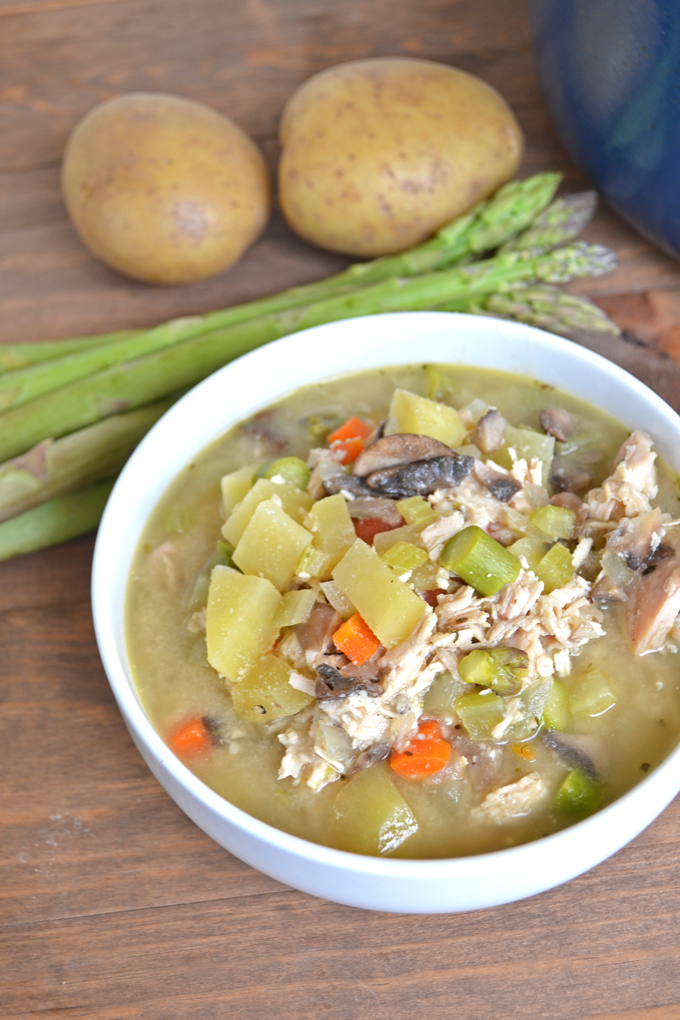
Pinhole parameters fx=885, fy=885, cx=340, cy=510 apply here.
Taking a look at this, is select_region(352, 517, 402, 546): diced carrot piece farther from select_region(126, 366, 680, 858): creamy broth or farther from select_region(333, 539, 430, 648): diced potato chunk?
select_region(126, 366, 680, 858): creamy broth

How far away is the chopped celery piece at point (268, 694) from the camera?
2.26 meters

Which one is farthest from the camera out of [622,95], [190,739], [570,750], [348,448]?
[622,95]

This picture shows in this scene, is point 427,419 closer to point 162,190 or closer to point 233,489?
point 233,489

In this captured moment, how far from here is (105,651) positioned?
232 centimetres

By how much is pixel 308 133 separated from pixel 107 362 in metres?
1.17

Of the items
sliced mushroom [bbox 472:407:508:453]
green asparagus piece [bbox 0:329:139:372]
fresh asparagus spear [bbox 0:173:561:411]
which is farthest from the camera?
green asparagus piece [bbox 0:329:139:372]

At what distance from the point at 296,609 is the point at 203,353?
48.6 inches

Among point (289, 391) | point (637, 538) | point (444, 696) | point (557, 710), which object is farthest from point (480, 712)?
point (289, 391)

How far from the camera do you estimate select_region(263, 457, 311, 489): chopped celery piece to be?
8.64 ft

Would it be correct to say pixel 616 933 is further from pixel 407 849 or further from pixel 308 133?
pixel 308 133

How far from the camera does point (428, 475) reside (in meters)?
2.48

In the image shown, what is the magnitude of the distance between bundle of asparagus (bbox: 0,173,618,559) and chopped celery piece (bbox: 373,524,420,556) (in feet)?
3.59

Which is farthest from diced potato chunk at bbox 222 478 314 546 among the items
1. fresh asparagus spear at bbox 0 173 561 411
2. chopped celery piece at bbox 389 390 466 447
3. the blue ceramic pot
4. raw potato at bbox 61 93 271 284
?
the blue ceramic pot

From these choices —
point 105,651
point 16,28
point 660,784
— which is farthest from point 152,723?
point 16,28
